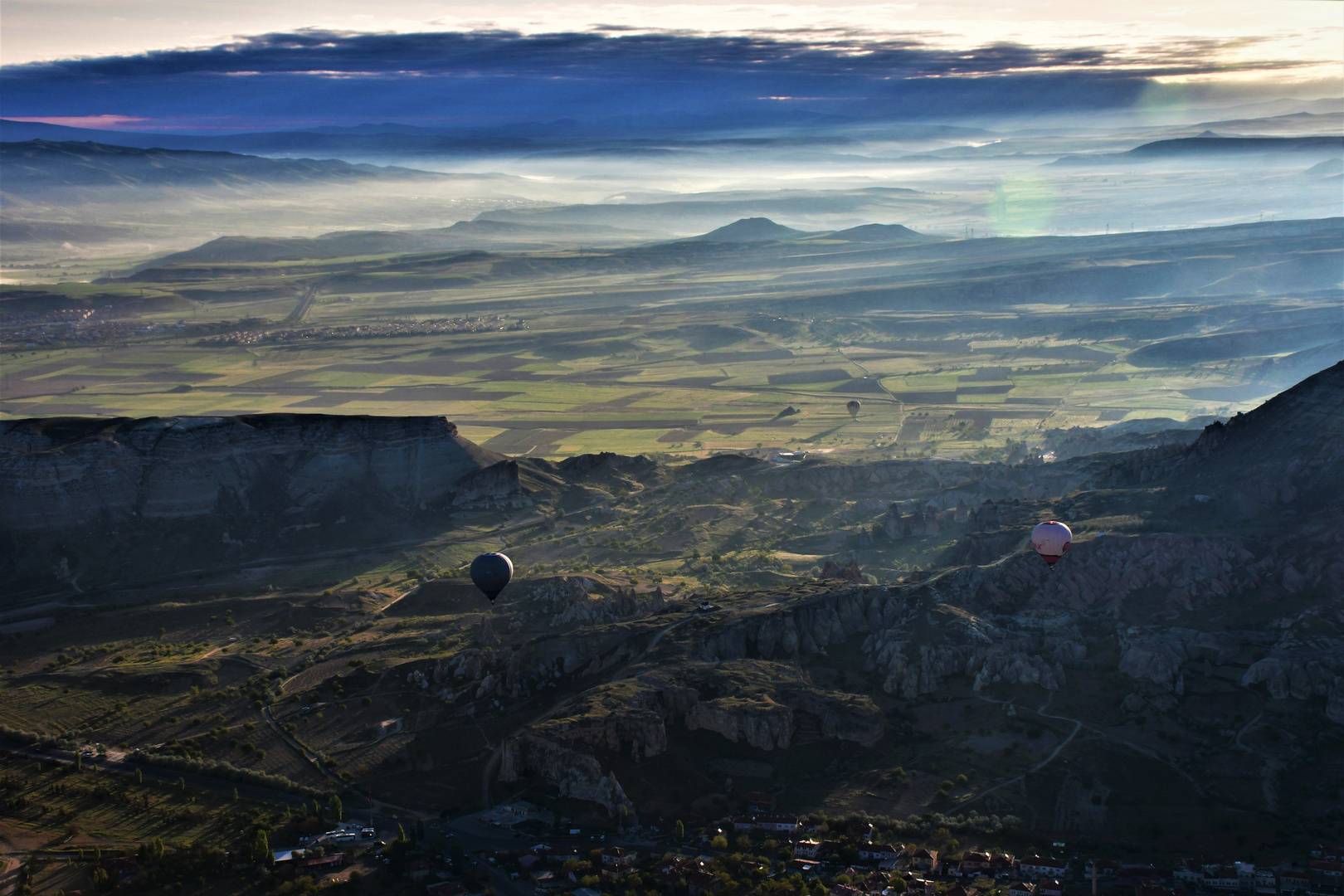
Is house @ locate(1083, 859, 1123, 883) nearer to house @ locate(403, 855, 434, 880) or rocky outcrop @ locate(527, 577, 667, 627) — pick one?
house @ locate(403, 855, 434, 880)

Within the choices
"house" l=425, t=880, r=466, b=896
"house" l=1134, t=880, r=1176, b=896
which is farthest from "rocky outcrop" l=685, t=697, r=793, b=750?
"house" l=1134, t=880, r=1176, b=896

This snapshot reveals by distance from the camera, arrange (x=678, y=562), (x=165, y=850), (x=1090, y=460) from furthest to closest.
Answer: (x=1090, y=460) < (x=678, y=562) < (x=165, y=850)

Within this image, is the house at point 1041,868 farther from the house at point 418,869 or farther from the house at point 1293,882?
Answer: the house at point 418,869

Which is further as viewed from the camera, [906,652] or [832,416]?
[832,416]

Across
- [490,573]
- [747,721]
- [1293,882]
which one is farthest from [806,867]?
[490,573]

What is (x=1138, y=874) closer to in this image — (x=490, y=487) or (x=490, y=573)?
(x=490, y=573)

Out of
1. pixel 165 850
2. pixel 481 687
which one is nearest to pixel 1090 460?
pixel 481 687

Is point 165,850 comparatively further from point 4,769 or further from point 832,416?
point 832,416
